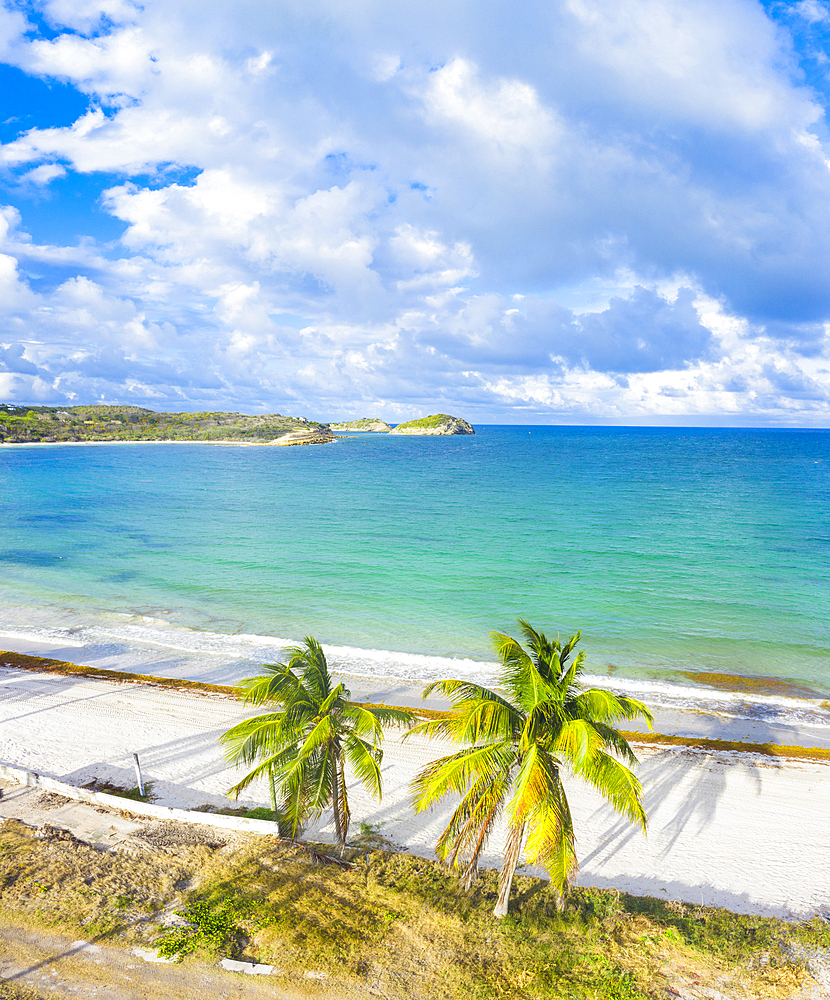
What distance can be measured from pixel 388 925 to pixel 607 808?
300 inches

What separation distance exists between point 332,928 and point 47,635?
82.3 feet

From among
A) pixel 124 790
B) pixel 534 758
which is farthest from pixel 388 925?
pixel 124 790

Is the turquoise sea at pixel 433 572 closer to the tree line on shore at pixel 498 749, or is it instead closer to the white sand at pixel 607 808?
the white sand at pixel 607 808

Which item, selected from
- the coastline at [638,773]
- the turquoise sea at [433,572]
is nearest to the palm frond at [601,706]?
the coastline at [638,773]

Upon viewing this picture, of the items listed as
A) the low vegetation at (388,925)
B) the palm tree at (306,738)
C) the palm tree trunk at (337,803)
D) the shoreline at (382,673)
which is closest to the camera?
the low vegetation at (388,925)

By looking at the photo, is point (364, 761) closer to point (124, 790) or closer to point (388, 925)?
point (388, 925)

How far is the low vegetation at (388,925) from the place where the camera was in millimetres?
9930

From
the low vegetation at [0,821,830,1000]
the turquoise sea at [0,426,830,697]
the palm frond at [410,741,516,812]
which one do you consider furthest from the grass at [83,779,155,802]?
the turquoise sea at [0,426,830,697]

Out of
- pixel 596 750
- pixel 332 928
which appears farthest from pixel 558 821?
pixel 332 928

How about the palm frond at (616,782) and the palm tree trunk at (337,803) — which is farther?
the palm tree trunk at (337,803)

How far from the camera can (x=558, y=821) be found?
9078 millimetres

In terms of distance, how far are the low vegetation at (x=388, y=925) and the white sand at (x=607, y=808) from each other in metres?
1.24

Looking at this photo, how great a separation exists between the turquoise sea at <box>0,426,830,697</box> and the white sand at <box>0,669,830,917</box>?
6546mm

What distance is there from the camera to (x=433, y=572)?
39.6 metres
